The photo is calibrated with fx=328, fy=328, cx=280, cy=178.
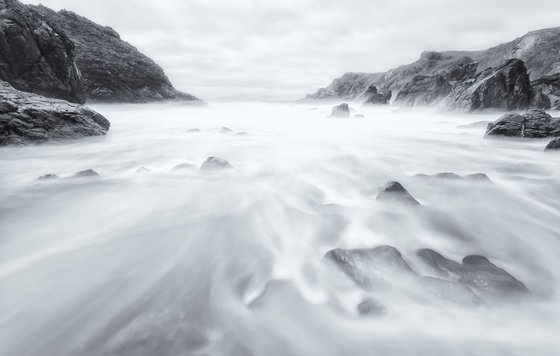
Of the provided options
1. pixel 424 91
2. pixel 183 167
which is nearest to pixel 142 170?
pixel 183 167

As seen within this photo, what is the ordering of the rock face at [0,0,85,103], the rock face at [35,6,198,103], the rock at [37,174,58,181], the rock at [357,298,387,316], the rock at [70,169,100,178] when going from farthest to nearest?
the rock face at [35,6,198,103] → the rock face at [0,0,85,103] → the rock at [70,169,100,178] → the rock at [37,174,58,181] → the rock at [357,298,387,316]

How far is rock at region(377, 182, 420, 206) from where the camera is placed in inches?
123

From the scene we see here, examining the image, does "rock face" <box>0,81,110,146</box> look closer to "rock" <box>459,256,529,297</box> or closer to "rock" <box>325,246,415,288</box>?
"rock" <box>325,246,415,288</box>

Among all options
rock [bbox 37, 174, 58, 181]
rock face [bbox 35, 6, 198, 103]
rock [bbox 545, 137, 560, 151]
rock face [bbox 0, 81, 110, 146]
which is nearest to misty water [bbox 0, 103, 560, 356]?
rock [bbox 37, 174, 58, 181]

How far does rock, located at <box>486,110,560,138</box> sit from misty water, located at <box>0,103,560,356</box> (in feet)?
10.8

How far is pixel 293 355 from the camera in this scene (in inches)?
59.3

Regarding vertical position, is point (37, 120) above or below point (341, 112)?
above

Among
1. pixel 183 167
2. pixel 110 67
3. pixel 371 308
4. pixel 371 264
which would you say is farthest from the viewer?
pixel 110 67

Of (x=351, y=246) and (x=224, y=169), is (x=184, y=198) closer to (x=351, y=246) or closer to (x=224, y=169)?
(x=224, y=169)

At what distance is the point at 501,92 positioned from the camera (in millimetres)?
17484

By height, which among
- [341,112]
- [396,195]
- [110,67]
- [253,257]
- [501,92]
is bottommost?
[341,112]

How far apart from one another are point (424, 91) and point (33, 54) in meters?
33.1

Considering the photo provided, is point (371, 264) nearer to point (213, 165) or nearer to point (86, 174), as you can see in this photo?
point (213, 165)

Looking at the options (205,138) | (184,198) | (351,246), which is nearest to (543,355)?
(351,246)
